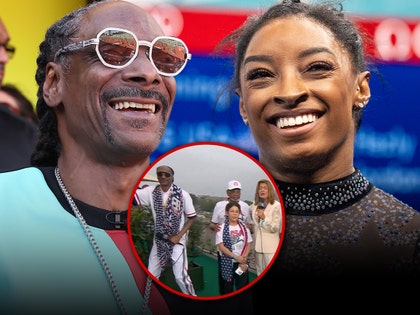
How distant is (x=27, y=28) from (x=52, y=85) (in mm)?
225

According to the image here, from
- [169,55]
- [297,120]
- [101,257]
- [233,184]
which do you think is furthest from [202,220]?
[169,55]

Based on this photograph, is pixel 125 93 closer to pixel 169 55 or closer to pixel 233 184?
pixel 169 55

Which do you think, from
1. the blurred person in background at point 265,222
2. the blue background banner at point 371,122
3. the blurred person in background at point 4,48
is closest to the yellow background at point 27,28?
the blurred person in background at point 4,48

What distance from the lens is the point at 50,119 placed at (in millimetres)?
2570

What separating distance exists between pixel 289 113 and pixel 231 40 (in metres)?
0.35

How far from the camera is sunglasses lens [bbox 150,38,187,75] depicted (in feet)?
8.12

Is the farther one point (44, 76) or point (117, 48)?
point (44, 76)

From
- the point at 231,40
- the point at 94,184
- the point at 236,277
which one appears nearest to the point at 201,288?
the point at 236,277

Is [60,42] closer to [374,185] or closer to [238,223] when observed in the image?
[238,223]

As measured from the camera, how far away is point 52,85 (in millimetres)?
2547

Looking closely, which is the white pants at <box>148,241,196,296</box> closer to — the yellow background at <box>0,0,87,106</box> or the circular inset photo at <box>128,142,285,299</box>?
the circular inset photo at <box>128,142,285,299</box>

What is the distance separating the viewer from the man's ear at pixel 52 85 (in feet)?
8.32

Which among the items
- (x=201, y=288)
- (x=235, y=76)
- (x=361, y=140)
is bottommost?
(x=201, y=288)

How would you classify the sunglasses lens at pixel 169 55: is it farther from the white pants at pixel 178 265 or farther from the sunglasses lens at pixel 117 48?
the white pants at pixel 178 265
